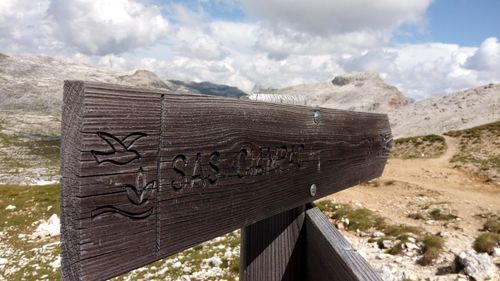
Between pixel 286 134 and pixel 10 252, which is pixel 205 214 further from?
pixel 10 252

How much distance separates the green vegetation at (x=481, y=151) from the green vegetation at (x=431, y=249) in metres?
14.7

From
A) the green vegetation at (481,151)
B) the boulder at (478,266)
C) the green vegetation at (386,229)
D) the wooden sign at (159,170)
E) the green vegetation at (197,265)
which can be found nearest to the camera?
the wooden sign at (159,170)

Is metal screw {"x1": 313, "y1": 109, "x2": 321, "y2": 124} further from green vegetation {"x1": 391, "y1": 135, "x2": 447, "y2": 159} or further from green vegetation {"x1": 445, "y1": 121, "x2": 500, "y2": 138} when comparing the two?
green vegetation {"x1": 445, "y1": 121, "x2": 500, "y2": 138}

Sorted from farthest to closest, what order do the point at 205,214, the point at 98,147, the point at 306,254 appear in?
the point at 306,254, the point at 205,214, the point at 98,147

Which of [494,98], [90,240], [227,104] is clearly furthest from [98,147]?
[494,98]

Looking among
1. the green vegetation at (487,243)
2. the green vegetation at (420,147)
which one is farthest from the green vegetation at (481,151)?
the green vegetation at (487,243)

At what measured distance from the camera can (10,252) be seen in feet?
43.2

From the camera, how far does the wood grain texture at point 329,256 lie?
1.69 metres

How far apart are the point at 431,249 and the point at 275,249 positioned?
709 cm

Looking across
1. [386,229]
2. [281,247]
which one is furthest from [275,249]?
[386,229]

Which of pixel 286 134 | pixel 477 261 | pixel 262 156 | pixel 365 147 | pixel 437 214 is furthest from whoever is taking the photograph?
pixel 437 214

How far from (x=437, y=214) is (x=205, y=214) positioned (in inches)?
530

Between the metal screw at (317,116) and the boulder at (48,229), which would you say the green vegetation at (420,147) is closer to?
the boulder at (48,229)

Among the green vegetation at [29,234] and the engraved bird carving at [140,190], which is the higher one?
the engraved bird carving at [140,190]
